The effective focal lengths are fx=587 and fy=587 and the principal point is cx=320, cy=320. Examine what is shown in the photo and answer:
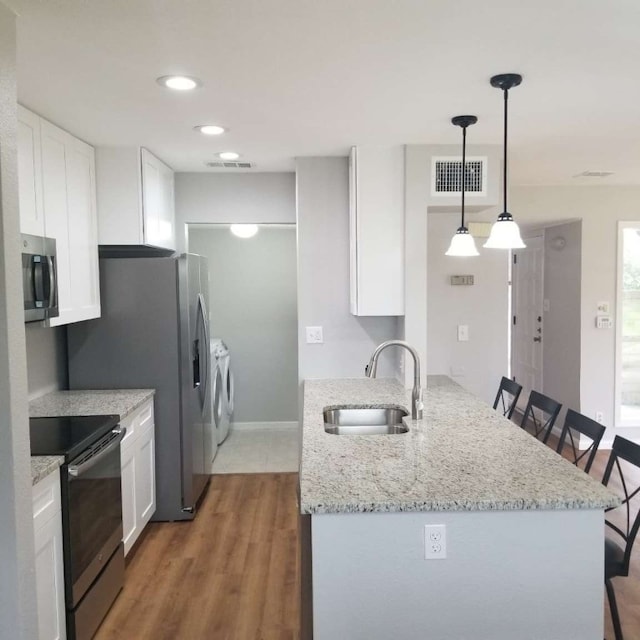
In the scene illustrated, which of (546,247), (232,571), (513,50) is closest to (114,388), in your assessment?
(232,571)

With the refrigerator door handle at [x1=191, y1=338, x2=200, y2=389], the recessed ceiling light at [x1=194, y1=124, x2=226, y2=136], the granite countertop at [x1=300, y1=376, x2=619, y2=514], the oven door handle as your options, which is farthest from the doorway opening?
the granite countertop at [x1=300, y1=376, x2=619, y2=514]

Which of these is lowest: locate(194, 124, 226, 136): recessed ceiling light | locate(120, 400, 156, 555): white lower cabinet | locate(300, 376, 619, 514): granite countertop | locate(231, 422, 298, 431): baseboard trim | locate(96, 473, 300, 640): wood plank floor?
locate(96, 473, 300, 640): wood plank floor

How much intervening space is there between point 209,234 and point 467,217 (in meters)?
2.45

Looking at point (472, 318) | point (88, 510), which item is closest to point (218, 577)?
point (88, 510)

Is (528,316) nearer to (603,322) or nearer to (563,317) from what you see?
(563,317)

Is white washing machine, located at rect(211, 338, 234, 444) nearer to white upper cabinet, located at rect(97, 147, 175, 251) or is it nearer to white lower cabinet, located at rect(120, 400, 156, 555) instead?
white lower cabinet, located at rect(120, 400, 156, 555)

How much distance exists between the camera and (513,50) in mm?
2033

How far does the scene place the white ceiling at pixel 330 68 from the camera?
1.75 metres

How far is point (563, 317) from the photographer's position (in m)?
5.58

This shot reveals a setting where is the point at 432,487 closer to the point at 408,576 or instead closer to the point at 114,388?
the point at 408,576

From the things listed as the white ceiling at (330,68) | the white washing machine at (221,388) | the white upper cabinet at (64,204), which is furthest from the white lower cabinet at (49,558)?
the white washing machine at (221,388)

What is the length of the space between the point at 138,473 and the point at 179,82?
2.14m

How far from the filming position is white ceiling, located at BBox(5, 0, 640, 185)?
5.74ft

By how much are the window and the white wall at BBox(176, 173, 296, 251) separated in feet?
10.1
